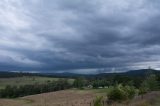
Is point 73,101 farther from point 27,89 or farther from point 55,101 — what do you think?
point 27,89

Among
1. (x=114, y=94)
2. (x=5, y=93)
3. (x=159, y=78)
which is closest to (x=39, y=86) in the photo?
(x=5, y=93)

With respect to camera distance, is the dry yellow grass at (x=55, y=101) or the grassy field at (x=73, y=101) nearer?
the grassy field at (x=73, y=101)

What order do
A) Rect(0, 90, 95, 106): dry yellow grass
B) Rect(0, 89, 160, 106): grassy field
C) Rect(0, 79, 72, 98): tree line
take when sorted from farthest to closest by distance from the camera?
Rect(0, 79, 72, 98): tree line
Rect(0, 90, 95, 106): dry yellow grass
Rect(0, 89, 160, 106): grassy field

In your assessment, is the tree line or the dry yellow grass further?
the tree line

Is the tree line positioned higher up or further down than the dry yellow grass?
higher up

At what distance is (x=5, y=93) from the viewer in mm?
146000

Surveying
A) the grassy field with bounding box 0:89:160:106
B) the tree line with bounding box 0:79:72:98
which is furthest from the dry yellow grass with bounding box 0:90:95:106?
the tree line with bounding box 0:79:72:98

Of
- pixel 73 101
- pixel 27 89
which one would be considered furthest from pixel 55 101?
pixel 27 89

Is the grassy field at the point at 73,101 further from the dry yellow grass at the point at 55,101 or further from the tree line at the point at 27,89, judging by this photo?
the tree line at the point at 27,89

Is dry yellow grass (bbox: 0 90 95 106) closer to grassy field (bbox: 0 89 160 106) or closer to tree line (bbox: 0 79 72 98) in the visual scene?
grassy field (bbox: 0 89 160 106)

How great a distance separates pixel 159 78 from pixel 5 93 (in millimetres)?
67576

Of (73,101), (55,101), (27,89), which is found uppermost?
(27,89)

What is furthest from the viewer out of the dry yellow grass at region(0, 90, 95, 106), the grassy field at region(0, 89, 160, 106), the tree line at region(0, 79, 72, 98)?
the tree line at region(0, 79, 72, 98)

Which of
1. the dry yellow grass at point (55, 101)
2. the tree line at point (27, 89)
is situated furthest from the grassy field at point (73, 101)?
the tree line at point (27, 89)
